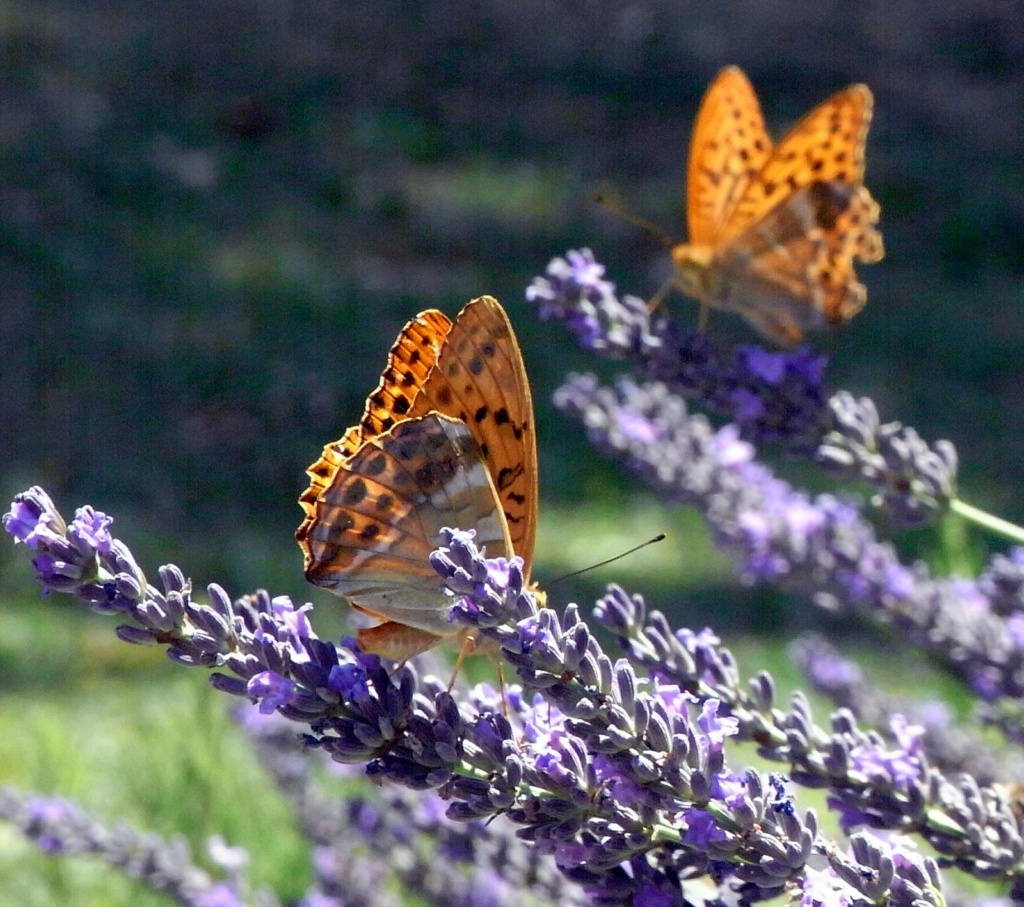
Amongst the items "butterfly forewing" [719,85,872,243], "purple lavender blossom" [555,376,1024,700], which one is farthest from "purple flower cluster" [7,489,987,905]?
"butterfly forewing" [719,85,872,243]

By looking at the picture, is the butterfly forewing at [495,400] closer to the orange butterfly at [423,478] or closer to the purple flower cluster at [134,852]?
the orange butterfly at [423,478]

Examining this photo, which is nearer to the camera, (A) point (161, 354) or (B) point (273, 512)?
(B) point (273, 512)

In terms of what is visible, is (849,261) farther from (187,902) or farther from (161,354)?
(161,354)

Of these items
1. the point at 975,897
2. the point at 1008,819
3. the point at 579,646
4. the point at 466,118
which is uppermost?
the point at 579,646

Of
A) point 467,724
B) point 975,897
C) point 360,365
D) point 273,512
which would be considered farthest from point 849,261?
point 360,365

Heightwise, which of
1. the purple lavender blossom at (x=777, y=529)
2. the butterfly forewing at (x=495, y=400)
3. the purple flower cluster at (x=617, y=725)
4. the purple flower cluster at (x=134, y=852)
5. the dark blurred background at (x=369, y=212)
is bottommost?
the dark blurred background at (x=369, y=212)

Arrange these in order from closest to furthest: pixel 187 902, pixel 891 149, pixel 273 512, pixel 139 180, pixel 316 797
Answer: pixel 187 902 → pixel 316 797 → pixel 273 512 → pixel 139 180 → pixel 891 149

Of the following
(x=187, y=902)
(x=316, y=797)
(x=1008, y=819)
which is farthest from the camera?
(x=316, y=797)

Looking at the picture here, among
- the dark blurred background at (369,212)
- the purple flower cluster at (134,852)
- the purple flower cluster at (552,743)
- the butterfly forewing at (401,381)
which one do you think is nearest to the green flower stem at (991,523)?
the purple flower cluster at (552,743)

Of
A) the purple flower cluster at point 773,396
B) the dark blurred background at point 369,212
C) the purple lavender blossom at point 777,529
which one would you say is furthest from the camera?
the dark blurred background at point 369,212
